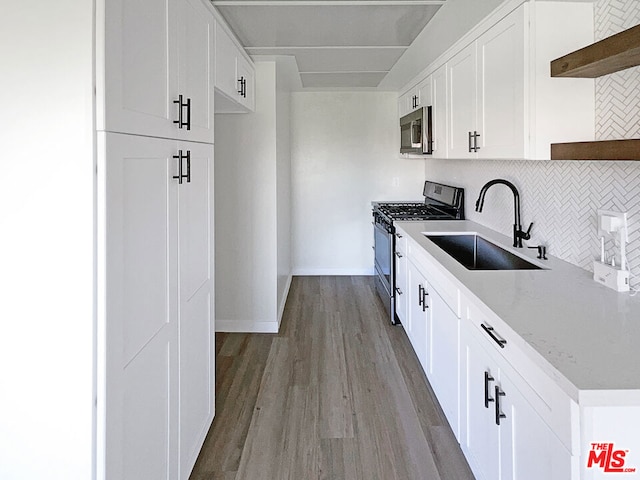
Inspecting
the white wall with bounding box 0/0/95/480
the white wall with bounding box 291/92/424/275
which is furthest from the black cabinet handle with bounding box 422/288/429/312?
the white wall with bounding box 291/92/424/275

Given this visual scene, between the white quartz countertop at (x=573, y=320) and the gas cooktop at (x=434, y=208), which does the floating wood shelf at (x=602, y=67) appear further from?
the gas cooktop at (x=434, y=208)

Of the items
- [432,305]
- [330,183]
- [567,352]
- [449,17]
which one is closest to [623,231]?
[567,352]

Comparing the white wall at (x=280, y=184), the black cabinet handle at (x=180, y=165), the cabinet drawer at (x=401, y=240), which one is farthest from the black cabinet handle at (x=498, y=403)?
the white wall at (x=280, y=184)

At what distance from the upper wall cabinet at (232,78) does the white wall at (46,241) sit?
55.3 inches

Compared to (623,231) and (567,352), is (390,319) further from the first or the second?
(567,352)

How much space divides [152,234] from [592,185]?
182cm

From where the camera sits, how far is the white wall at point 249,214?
4.15m

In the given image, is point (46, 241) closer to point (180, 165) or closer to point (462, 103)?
point (180, 165)

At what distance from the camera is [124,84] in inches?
54.7

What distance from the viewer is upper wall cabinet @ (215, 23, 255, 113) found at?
8.93ft

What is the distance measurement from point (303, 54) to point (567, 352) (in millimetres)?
3126

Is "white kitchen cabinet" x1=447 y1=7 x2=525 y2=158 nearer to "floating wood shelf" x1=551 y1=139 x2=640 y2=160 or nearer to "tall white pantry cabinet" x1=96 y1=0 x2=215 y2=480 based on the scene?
"floating wood shelf" x1=551 y1=139 x2=640 y2=160

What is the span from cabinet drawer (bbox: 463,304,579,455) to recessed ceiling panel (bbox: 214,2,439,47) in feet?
5.48

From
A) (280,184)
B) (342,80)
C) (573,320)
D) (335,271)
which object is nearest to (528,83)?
(573,320)
